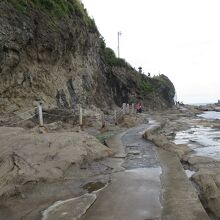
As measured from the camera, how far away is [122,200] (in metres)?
5.86

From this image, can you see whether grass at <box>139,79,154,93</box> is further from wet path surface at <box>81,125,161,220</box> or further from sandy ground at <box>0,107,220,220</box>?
wet path surface at <box>81,125,161,220</box>

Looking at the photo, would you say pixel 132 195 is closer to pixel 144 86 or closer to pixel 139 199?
pixel 139 199

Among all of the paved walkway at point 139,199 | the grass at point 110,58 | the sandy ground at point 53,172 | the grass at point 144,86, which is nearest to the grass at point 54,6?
the sandy ground at point 53,172

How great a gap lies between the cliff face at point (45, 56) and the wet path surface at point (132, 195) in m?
10.6

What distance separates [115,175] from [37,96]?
12.8 meters

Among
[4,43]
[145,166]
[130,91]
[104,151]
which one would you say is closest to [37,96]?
[4,43]

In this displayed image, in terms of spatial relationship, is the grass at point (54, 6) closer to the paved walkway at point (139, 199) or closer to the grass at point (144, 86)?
the paved walkway at point (139, 199)

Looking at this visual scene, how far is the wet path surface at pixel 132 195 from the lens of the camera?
521 centimetres

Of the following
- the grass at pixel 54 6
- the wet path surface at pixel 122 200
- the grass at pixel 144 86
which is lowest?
the wet path surface at pixel 122 200

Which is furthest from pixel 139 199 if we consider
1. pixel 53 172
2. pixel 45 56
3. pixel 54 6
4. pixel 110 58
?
pixel 110 58

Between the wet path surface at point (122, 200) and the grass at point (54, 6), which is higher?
the grass at point (54, 6)

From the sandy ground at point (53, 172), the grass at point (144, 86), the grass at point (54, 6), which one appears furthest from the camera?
the grass at point (144, 86)

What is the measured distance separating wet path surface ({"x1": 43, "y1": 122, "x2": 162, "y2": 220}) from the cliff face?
35.9 feet

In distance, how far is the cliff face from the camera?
57.4ft
